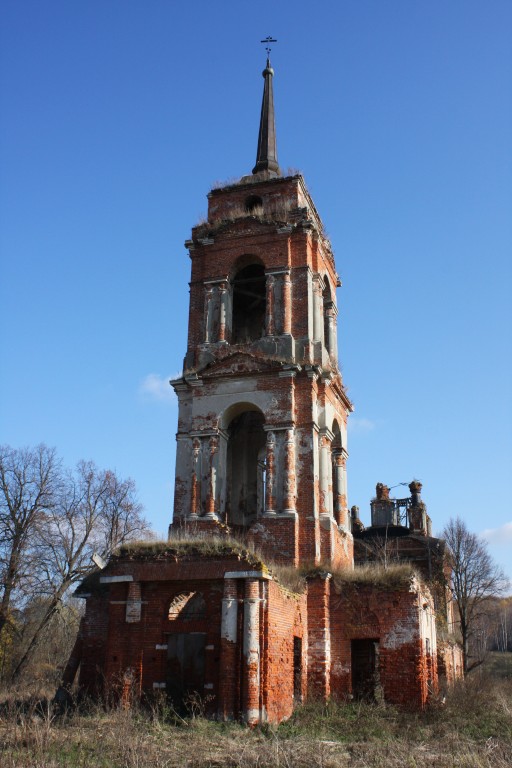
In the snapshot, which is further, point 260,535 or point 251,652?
point 260,535

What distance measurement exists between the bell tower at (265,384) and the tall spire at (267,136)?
0.91m

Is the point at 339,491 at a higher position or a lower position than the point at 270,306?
lower

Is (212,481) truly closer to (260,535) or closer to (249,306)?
(260,535)

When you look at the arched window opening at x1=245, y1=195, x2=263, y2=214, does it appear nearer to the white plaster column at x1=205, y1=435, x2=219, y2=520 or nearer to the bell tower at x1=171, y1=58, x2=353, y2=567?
the bell tower at x1=171, y1=58, x2=353, y2=567

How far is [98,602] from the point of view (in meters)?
14.5

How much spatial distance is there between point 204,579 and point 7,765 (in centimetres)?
549

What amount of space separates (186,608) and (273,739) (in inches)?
187

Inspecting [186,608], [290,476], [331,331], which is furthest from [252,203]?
[186,608]

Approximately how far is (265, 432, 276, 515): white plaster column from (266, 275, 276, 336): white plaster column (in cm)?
274

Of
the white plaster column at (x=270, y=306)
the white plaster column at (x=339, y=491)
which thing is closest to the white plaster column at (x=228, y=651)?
the white plaster column at (x=339, y=491)

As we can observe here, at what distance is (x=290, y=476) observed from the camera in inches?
637

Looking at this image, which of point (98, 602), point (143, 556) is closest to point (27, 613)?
point (98, 602)

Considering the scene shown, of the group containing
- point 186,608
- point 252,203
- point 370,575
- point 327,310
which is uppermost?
point 252,203

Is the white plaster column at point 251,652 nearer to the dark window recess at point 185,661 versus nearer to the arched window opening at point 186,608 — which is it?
the arched window opening at point 186,608
